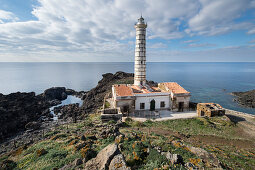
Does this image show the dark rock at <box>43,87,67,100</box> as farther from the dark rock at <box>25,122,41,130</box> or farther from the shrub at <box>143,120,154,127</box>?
the shrub at <box>143,120,154,127</box>

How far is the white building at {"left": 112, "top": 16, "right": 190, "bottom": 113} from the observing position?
21.4 metres

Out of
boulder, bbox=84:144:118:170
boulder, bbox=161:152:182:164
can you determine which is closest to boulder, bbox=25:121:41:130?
boulder, bbox=84:144:118:170

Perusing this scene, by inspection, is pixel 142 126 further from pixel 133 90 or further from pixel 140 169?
pixel 140 169

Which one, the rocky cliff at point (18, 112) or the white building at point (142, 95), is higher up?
the white building at point (142, 95)

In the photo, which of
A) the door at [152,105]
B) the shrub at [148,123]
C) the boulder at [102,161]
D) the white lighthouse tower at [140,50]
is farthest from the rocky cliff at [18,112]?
the door at [152,105]

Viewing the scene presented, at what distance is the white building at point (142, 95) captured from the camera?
21.4 metres

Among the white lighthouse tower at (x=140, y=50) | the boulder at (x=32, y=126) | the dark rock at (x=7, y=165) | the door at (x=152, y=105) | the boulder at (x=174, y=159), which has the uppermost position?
the white lighthouse tower at (x=140, y=50)

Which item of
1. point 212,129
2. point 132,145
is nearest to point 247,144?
point 212,129

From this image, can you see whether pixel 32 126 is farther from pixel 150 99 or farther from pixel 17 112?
pixel 150 99

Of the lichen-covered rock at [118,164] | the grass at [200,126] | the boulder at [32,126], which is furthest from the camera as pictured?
the boulder at [32,126]

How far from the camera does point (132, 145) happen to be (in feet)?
27.8

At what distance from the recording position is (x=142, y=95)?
21828 mm

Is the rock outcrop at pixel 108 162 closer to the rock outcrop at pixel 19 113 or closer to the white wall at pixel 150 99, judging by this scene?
the white wall at pixel 150 99

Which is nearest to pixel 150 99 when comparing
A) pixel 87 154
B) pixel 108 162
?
pixel 87 154
